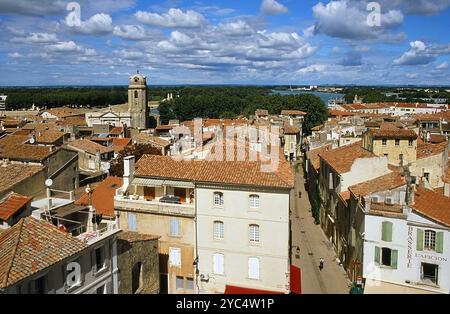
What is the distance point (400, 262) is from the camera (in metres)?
23.0

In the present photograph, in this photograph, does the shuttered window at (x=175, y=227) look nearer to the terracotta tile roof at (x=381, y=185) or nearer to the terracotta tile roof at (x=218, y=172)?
the terracotta tile roof at (x=218, y=172)

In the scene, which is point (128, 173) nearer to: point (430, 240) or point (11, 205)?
point (11, 205)

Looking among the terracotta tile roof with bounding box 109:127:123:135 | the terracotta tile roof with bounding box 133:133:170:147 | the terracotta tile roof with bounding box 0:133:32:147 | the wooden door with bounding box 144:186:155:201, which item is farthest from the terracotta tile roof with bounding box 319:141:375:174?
the terracotta tile roof with bounding box 109:127:123:135

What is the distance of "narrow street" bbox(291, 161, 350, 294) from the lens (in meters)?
26.9

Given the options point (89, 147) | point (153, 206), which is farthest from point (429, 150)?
point (89, 147)

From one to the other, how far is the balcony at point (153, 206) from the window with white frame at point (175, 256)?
199 cm

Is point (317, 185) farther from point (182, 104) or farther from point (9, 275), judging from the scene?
point (182, 104)

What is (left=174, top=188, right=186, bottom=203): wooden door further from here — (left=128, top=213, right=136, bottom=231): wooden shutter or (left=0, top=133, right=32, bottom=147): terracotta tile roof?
(left=0, top=133, right=32, bottom=147): terracotta tile roof

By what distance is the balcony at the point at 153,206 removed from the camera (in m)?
24.5

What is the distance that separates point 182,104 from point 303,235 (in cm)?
9680

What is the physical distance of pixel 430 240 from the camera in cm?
2227

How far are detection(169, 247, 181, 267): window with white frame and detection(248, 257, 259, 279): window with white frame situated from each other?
12.8 feet

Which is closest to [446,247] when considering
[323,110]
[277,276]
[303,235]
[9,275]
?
[277,276]

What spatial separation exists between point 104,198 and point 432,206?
19.0m
